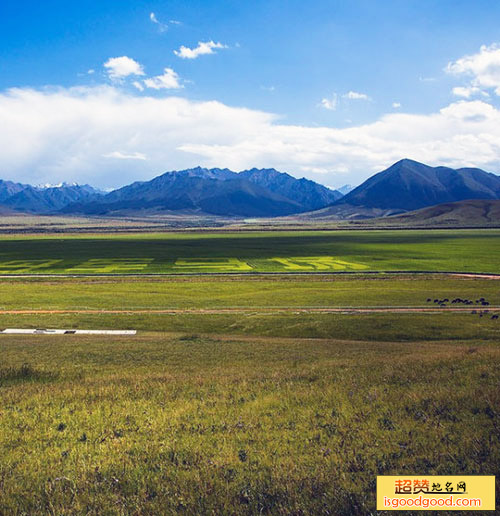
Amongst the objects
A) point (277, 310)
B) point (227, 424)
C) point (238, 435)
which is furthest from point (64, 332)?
point (238, 435)

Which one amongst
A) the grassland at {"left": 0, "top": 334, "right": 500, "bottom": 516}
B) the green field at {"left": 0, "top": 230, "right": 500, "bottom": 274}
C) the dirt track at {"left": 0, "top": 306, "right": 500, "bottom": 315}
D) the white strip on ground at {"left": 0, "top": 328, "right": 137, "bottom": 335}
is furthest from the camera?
the green field at {"left": 0, "top": 230, "right": 500, "bottom": 274}

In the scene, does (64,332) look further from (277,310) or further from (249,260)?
(249,260)

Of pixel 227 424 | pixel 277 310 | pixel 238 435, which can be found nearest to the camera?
pixel 238 435

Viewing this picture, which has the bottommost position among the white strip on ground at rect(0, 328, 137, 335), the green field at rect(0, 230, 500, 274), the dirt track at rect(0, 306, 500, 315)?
the dirt track at rect(0, 306, 500, 315)

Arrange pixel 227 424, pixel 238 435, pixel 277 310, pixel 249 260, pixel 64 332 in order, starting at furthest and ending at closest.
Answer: pixel 249 260
pixel 277 310
pixel 64 332
pixel 227 424
pixel 238 435

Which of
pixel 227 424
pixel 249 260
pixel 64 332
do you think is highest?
pixel 227 424

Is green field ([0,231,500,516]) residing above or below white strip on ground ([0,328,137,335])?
above

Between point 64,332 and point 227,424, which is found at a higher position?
point 227,424

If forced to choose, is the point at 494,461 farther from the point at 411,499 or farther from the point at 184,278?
the point at 184,278

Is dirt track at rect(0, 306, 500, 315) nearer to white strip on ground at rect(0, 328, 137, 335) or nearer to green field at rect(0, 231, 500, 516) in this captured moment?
white strip on ground at rect(0, 328, 137, 335)

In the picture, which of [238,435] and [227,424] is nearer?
[238,435]

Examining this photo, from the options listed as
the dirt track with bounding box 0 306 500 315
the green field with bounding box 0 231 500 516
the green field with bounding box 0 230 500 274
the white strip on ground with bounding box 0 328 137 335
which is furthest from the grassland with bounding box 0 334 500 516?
the green field with bounding box 0 230 500 274

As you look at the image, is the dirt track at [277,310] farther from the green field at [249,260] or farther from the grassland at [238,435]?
the green field at [249,260]

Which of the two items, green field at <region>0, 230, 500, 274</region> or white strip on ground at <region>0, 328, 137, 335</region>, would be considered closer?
white strip on ground at <region>0, 328, 137, 335</region>
